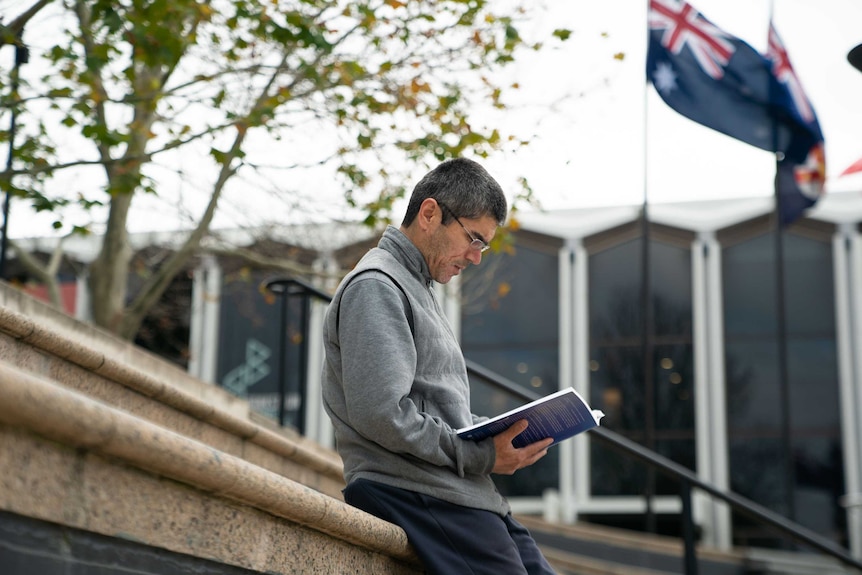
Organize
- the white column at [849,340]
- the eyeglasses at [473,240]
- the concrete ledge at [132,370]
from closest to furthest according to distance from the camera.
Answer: the eyeglasses at [473,240]
the concrete ledge at [132,370]
the white column at [849,340]

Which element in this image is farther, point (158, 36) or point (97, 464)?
point (158, 36)

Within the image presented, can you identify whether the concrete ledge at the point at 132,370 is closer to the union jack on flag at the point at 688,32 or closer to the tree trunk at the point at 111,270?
the tree trunk at the point at 111,270

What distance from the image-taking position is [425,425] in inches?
118

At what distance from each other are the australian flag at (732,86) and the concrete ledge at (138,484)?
12095 mm

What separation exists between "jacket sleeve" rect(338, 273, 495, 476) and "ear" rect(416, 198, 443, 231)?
0.92ft

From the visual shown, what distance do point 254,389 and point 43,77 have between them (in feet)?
65.7

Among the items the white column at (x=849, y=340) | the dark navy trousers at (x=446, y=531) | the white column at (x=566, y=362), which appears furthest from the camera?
the white column at (x=566, y=362)

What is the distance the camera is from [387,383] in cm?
293

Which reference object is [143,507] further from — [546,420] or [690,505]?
[690,505]

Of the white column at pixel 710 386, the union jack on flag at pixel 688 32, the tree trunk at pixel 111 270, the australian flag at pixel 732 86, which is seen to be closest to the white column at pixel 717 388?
the white column at pixel 710 386

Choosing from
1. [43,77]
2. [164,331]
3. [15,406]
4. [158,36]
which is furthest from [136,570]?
[164,331]

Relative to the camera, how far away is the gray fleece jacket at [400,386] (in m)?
2.96

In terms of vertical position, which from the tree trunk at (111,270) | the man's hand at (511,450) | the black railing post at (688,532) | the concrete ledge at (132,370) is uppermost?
the tree trunk at (111,270)

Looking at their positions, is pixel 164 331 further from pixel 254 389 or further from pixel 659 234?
pixel 659 234
